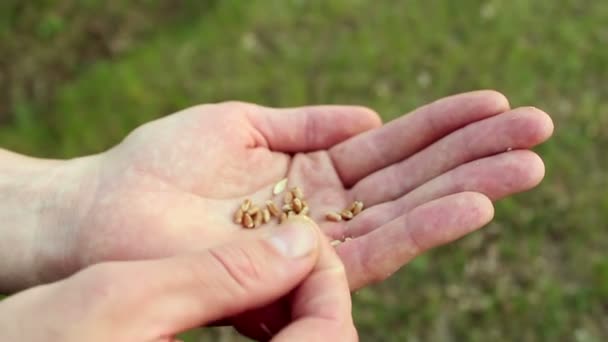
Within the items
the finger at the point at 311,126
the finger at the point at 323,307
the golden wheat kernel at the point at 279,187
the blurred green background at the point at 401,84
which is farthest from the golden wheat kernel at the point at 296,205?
the blurred green background at the point at 401,84

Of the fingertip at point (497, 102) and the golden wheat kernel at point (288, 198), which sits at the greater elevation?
the fingertip at point (497, 102)

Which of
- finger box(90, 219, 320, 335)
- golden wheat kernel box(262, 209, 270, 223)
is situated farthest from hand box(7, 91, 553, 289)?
finger box(90, 219, 320, 335)

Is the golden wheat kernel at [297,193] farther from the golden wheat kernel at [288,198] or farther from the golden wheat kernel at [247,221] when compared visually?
the golden wheat kernel at [247,221]

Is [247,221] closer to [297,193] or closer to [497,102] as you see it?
[297,193]

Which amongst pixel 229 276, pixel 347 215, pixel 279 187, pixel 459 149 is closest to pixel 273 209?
pixel 279 187

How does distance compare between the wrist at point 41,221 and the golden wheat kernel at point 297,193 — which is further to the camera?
the golden wheat kernel at point 297,193

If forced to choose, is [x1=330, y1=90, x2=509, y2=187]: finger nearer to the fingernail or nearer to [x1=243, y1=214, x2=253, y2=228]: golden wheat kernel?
[x1=243, y1=214, x2=253, y2=228]: golden wheat kernel
